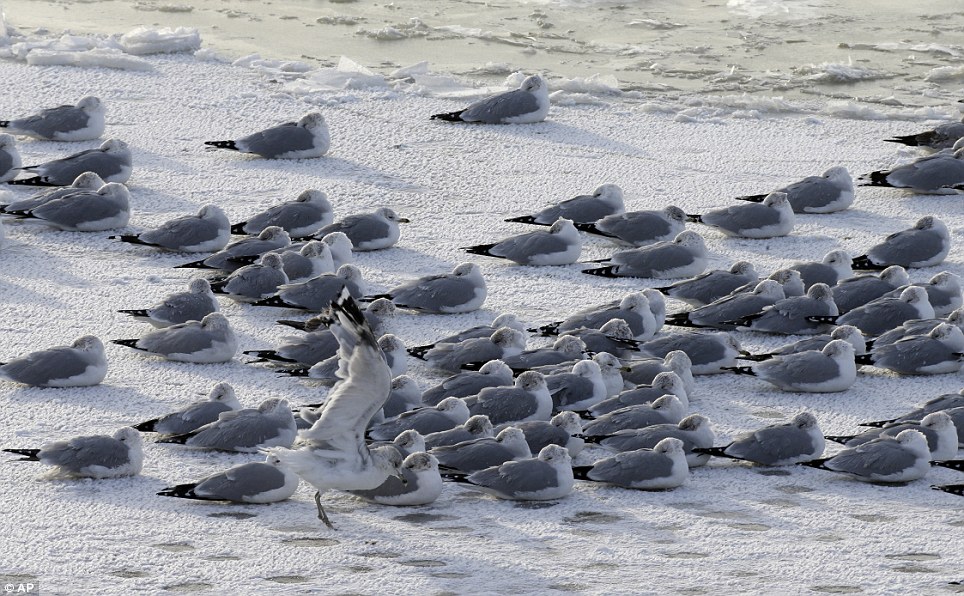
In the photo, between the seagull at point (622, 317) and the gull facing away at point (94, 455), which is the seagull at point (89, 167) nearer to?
the seagull at point (622, 317)

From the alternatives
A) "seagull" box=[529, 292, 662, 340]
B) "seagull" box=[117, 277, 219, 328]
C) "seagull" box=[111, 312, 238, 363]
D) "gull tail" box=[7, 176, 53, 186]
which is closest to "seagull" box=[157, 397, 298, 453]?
"seagull" box=[111, 312, 238, 363]

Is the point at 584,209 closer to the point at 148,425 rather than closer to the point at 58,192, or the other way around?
the point at 58,192

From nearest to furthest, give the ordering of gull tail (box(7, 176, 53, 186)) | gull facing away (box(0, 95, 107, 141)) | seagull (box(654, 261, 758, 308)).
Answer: seagull (box(654, 261, 758, 308)) < gull tail (box(7, 176, 53, 186)) < gull facing away (box(0, 95, 107, 141))

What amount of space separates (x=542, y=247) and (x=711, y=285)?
0.98m

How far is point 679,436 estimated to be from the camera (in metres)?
6.23

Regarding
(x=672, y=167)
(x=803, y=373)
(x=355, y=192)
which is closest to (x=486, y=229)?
(x=355, y=192)

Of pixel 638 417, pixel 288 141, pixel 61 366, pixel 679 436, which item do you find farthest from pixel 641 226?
pixel 61 366

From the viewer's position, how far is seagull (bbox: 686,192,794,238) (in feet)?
29.2

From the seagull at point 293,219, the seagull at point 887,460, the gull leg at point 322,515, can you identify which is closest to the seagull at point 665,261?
the seagull at point 293,219

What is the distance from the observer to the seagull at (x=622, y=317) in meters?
7.46

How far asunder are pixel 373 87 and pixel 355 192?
2.37 meters

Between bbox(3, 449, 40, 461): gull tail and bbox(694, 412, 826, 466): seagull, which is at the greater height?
bbox(694, 412, 826, 466): seagull

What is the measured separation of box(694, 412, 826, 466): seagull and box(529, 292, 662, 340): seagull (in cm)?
126

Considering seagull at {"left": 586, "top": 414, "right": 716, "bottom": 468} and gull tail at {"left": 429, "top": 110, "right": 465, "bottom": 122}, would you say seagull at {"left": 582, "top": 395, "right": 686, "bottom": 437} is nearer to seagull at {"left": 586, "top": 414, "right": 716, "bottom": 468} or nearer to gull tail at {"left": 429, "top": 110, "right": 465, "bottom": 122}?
seagull at {"left": 586, "top": 414, "right": 716, "bottom": 468}
